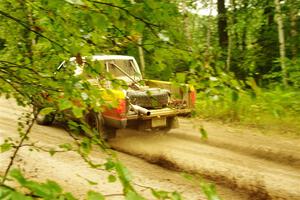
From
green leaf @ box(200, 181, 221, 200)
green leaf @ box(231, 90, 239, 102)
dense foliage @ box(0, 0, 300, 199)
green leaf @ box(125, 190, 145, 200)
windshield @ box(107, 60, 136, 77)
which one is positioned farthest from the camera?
windshield @ box(107, 60, 136, 77)

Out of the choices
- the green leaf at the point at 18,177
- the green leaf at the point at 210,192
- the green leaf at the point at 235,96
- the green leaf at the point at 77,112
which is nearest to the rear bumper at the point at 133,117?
the green leaf at the point at 77,112

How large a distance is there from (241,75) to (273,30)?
2.09 meters

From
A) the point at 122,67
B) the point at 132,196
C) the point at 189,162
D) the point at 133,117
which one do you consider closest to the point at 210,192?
the point at 132,196

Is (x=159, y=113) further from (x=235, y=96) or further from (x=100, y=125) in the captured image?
(x=235, y=96)

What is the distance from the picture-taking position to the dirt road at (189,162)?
600 centimetres

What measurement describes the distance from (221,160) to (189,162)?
22.6 inches

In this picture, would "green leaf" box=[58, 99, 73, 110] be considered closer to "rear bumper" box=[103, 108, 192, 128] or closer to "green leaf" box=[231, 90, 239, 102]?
"green leaf" box=[231, 90, 239, 102]

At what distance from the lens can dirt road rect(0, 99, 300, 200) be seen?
236 inches

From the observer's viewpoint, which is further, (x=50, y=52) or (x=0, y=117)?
(x=0, y=117)

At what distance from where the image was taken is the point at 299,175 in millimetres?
6566

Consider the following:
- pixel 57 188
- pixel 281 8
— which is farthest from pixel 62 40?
pixel 281 8

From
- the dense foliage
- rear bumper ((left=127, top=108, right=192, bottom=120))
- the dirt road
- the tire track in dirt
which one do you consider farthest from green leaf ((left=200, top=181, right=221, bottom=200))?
rear bumper ((left=127, top=108, right=192, bottom=120))

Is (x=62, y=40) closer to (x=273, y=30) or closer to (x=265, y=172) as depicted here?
(x=265, y=172)

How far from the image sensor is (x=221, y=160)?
7.43 m
